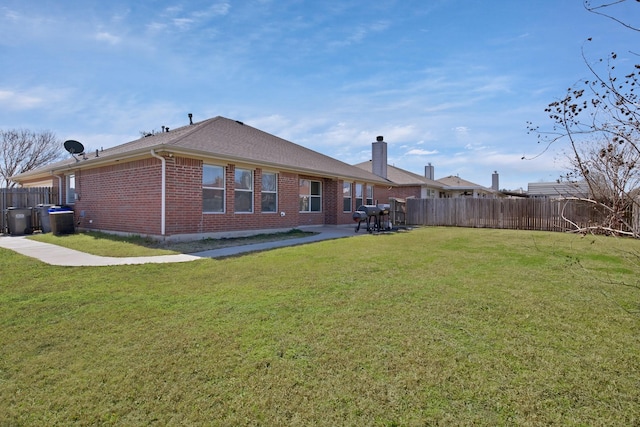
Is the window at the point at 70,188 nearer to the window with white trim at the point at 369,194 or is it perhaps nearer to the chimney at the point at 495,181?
the window with white trim at the point at 369,194

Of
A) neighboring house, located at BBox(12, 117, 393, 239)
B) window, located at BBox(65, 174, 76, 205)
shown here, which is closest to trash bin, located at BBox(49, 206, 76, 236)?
neighboring house, located at BBox(12, 117, 393, 239)

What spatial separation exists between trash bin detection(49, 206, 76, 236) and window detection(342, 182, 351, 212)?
12.1 meters

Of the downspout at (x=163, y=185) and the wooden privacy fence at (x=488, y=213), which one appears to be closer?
the downspout at (x=163, y=185)

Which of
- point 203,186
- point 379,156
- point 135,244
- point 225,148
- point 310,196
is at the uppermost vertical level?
point 379,156

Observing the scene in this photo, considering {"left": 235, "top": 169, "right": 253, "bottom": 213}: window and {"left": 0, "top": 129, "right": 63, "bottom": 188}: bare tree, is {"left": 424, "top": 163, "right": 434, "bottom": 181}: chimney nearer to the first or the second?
{"left": 235, "top": 169, "right": 253, "bottom": 213}: window

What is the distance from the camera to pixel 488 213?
1881 centimetres

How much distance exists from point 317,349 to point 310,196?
13456 millimetres

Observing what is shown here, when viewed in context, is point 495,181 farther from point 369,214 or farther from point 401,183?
point 369,214

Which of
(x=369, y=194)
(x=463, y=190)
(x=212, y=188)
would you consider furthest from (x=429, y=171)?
(x=212, y=188)

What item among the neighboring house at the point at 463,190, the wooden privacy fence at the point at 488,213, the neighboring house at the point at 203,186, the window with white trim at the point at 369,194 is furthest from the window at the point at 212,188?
the neighboring house at the point at 463,190

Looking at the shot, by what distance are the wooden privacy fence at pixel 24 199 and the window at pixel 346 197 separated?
45.8 ft

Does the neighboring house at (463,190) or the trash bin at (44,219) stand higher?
the neighboring house at (463,190)

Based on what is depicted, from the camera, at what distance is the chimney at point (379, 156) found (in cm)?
2348

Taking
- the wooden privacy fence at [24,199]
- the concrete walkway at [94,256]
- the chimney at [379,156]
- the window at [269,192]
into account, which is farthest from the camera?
the chimney at [379,156]
